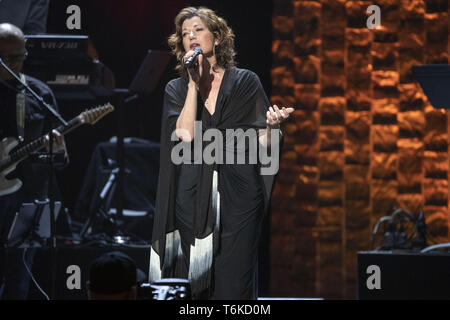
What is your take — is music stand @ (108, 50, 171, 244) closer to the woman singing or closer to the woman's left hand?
the woman singing

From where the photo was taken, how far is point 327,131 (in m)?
5.73

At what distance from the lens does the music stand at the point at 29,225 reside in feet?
13.9

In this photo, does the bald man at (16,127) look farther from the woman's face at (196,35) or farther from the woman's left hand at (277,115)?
the woman's left hand at (277,115)

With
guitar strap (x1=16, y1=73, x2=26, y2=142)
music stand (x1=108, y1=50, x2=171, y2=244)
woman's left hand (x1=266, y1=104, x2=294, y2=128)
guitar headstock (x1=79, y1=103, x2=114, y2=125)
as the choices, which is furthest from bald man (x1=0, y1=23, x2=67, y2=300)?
woman's left hand (x1=266, y1=104, x2=294, y2=128)

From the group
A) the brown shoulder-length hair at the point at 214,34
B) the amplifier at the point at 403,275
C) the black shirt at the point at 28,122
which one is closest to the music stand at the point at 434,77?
the brown shoulder-length hair at the point at 214,34

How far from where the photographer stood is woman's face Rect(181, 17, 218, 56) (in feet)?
9.57

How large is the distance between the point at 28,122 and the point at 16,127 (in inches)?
4.7

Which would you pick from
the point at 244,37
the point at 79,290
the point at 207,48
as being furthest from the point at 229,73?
the point at 244,37

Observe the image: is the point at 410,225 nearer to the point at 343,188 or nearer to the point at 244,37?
the point at 343,188

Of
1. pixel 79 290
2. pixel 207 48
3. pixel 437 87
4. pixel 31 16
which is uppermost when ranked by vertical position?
pixel 31 16

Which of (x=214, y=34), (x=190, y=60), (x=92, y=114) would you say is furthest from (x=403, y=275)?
(x=92, y=114)

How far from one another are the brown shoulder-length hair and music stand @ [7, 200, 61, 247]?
5.83 ft
